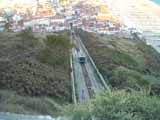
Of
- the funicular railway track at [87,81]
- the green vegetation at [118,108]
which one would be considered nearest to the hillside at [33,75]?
the funicular railway track at [87,81]

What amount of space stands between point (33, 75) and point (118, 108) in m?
12.0

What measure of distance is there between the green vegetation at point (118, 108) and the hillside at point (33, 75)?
13.7 ft

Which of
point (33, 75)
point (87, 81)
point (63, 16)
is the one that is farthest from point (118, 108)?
point (63, 16)

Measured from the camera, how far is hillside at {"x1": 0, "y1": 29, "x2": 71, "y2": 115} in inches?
487

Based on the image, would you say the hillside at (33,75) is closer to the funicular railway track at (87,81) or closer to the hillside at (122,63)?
the funicular railway track at (87,81)

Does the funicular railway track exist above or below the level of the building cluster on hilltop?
above

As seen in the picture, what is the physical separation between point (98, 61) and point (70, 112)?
21.2 metres

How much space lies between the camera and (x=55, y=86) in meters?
17.7

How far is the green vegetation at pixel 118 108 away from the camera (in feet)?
21.5

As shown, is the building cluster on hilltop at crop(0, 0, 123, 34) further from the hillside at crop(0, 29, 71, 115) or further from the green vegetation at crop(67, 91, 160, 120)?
the green vegetation at crop(67, 91, 160, 120)

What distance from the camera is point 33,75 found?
1845 centimetres

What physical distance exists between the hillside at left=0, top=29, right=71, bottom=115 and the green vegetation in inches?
164

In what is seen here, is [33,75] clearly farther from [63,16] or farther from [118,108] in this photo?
[63,16]

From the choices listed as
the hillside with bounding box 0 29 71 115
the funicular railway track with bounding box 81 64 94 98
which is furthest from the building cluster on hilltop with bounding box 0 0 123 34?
the funicular railway track with bounding box 81 64 94 98
